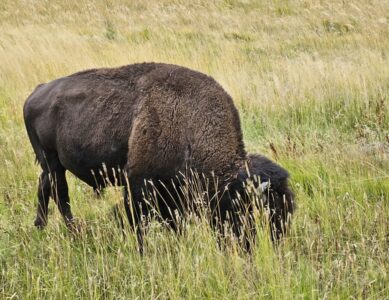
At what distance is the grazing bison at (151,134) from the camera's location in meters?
3.75

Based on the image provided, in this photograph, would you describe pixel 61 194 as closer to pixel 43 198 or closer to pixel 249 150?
pixel 43 198

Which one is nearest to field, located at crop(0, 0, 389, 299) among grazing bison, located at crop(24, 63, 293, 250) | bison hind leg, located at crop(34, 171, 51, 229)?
bison hind leg, located at crop(34, 171, 51, 229)

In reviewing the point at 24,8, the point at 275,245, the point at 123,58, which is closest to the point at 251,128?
the point at 275,245

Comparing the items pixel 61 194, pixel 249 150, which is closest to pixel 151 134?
pixel 61 194

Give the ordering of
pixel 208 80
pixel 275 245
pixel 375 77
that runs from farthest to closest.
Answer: pixel 375 77 → pixel 208 80 → pixel 275 245

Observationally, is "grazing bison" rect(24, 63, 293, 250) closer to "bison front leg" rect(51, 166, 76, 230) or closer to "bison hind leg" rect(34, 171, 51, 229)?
"bison front leg" rect(51, 166, 76, 230)

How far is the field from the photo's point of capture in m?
3.19

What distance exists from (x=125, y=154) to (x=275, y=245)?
1.46m

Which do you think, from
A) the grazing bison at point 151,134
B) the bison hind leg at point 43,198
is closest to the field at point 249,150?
the bison hind leg at point 43,198

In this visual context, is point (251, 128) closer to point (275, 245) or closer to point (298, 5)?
point (275, 245)

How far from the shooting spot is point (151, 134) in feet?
12.9

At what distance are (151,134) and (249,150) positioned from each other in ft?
7.64

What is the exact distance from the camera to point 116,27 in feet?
52.7

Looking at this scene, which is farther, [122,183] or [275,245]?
[122,183]
